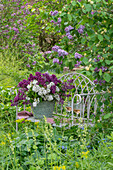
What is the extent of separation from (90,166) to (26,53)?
6.09m

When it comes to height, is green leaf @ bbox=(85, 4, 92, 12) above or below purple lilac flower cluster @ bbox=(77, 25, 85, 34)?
above

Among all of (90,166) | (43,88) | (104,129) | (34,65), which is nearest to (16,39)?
(34,65)

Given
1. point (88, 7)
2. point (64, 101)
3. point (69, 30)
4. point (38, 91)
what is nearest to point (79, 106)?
point (38, 91)

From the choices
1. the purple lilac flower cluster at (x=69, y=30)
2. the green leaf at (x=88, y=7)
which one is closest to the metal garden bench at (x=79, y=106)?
the purple lilac flower cluster at (x=69, y=30)

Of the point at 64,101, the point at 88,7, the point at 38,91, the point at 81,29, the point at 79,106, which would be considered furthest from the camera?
the point at 79,106

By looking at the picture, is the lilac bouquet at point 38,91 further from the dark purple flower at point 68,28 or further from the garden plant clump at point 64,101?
the dark purple flower at point 68,28

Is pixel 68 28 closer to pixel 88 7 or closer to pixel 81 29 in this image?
pixel 81 29

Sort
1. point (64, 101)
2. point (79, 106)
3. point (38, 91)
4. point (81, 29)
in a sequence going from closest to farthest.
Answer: point (64, 101), point (81, 29), point (38, 91), point (79, 106)

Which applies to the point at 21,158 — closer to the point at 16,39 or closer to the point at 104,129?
the point at 104,129

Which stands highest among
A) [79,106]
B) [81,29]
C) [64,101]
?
[81,29]

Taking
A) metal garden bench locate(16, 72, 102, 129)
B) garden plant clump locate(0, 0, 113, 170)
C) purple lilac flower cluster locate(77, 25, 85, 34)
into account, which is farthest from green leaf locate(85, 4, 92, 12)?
metal garden bench locate(16, 72, 102, 129)

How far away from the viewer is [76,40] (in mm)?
2893

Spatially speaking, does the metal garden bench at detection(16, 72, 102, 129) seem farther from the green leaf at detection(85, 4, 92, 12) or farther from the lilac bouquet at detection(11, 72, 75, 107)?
the green leaf at detection(85, 4, 92, 12)

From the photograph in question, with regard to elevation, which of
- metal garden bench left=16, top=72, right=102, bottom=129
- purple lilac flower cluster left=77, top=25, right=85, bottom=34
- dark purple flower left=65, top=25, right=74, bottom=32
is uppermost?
dark purple flower left=65, top=25, right=74, bottom=32
